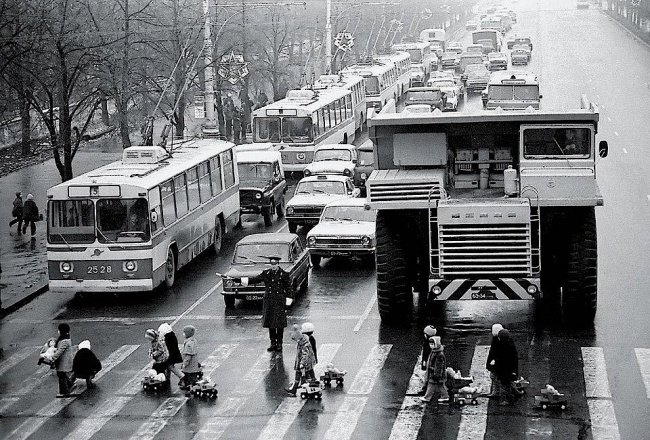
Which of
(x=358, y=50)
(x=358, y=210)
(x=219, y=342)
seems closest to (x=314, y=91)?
(x=358, y=210)

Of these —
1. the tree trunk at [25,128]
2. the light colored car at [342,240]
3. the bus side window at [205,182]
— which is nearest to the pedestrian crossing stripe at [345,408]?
the light colored car at [342,240]

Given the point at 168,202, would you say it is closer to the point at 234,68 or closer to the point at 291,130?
the point at 291,130

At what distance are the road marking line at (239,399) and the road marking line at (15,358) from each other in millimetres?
4268

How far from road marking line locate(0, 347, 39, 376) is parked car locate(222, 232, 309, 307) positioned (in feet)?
13.7

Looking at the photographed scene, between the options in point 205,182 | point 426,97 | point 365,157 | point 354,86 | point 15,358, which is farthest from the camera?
point 354,86

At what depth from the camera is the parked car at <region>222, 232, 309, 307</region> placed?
25750 millimetres

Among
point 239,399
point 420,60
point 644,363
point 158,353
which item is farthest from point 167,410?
point 420,60

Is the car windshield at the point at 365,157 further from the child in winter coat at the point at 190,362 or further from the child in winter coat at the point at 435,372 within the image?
the child in winter coat at the point at 435,372

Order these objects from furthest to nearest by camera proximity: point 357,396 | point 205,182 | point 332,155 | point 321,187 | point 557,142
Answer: point 332,155
point 321,187
point 205,182
point 557,142
point 357,396

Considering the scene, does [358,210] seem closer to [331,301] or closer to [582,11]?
[331,301]

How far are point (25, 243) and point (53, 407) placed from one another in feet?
55.2

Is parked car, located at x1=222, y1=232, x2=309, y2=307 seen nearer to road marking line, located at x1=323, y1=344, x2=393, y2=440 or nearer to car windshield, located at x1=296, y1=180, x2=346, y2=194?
road marking line, located at x1=323, y1=344, x2=393, y2=440

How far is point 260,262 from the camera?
2664 centimetres

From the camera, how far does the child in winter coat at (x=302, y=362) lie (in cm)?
1930
